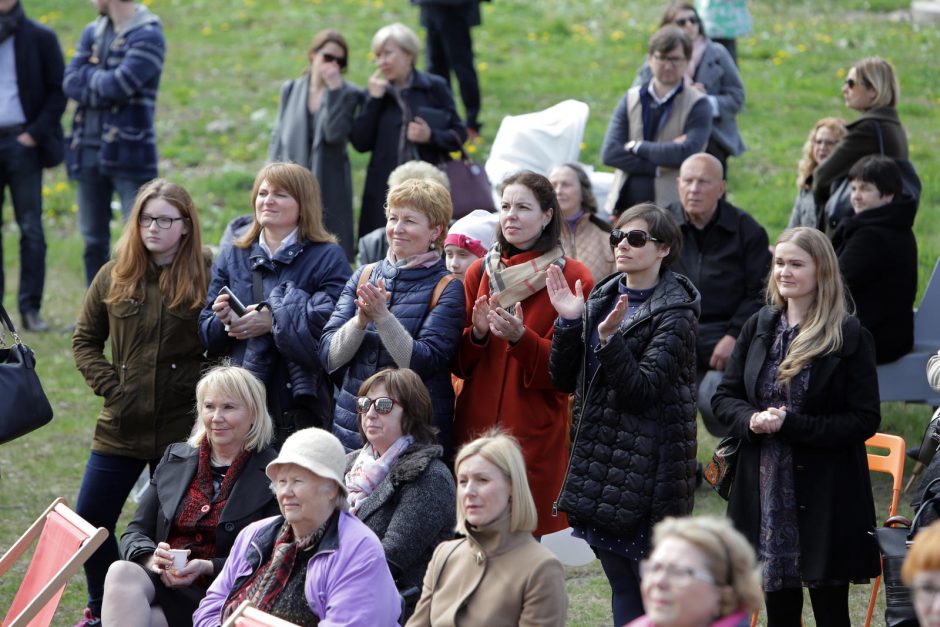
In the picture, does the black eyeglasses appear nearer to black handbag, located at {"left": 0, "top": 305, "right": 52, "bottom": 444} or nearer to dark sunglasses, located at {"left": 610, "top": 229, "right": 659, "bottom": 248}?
black handbag, located at {"left": 0, "top": 305, "right": 52, "bottom": 444}

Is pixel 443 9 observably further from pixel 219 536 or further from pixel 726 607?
pixel 726 607

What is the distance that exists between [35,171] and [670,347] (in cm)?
651

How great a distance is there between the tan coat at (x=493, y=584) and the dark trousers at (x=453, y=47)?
7894 mm

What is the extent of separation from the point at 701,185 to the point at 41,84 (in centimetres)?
543

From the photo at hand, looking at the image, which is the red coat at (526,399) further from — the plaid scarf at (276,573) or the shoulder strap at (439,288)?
the plaid scarf at (276,573)

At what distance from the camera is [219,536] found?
17.4ft

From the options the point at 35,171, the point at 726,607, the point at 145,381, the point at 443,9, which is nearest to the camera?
the point at 726,607

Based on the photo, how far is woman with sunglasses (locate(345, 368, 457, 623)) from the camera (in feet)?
16.4

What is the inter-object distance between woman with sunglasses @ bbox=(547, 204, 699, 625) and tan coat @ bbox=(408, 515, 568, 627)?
855 mm

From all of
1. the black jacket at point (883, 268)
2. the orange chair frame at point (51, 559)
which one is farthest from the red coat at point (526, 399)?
the black jacket at point (883, 268)

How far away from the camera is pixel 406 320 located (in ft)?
19.0

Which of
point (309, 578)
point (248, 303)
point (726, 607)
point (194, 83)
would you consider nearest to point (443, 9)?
point (194, 83)

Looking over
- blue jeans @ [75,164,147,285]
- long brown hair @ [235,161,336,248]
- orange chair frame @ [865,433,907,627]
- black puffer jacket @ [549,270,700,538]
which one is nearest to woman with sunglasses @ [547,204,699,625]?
black puffer jacket @ [549,270,700,538]

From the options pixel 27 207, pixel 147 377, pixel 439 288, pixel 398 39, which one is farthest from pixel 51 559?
pixel 27 207
